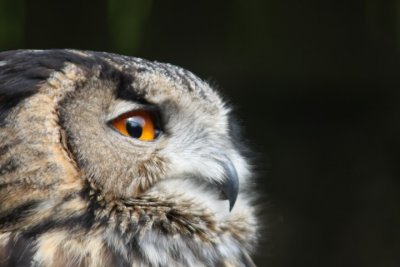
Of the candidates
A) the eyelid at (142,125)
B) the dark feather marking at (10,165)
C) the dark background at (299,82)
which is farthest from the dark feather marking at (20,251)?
the dark background at (299,82)

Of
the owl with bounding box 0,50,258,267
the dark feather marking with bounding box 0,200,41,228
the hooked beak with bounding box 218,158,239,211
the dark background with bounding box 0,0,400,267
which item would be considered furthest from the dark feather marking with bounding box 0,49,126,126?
the dark background with bounding box 0,0,400,267

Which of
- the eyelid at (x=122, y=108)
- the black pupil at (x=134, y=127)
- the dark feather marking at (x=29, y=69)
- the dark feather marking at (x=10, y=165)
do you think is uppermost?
the dark feather marking at (x=29, y=69)

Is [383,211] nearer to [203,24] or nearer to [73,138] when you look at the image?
[203,24]

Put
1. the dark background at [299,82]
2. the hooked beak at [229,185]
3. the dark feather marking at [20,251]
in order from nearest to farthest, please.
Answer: the dark feather marking at [20,251] → the hooked beak at [229,185] → the dark background at [299,82]

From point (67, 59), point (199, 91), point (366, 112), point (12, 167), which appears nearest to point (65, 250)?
point (12, 167)

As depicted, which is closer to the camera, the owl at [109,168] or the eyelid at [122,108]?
the owl at [109,168]

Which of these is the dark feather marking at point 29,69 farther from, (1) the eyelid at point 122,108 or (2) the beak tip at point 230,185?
(2) the beak tip at point 230,185

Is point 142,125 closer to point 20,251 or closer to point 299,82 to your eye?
point 20,251

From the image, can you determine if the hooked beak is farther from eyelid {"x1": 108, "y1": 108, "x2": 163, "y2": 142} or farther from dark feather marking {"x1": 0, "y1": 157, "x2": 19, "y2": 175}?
dark feather marking {"x1": 0, "y1": 157, "x2": 19, "y2": 175}

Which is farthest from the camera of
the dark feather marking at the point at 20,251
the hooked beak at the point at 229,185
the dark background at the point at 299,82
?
Answer: the dark background at the point at 299,82
